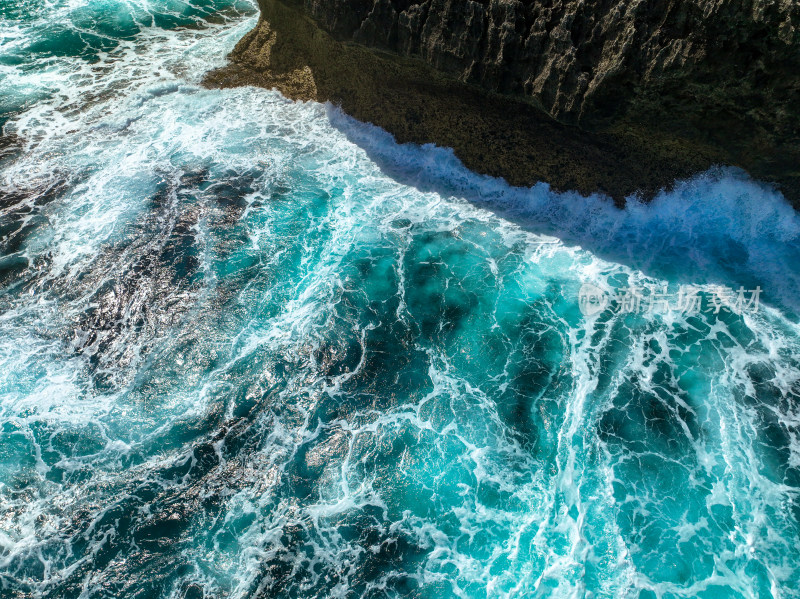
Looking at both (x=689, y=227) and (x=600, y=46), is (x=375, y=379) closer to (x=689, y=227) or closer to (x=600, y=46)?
(x=600, y=46)

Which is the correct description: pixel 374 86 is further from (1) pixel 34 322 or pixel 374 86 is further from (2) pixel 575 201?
(1) pixel 34 322

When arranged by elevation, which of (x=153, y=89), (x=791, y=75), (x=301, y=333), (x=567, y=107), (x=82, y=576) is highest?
(x=791, y=75)

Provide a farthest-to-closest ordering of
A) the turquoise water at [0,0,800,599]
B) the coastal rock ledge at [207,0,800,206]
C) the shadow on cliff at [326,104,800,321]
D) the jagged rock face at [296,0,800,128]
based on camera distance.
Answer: the shadow on cliff at [326,104,800,321], the coastal rock ledge at [207,0,800,206], the jagged rock face at [296,0,800,128], the turquoise water at [0,0,800,599]

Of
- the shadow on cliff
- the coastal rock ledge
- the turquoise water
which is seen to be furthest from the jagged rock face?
the turquoise water

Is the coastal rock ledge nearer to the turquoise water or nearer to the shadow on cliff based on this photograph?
the shadow on cliff

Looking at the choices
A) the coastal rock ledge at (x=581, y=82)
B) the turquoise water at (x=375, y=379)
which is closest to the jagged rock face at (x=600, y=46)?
the coastal rock ledge at (x=581, y=82)

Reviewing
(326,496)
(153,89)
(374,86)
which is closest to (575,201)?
(374,86)
